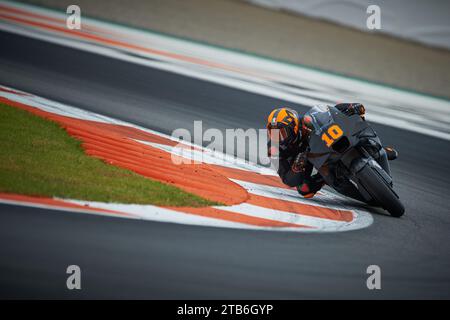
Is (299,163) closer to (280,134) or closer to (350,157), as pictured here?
(280,134)

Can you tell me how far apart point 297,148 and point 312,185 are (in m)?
0.46

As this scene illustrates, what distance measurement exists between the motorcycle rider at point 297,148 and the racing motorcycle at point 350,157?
7 centimetres

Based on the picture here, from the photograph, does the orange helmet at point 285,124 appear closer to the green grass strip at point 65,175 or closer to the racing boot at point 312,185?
the racing boot at point 312,185

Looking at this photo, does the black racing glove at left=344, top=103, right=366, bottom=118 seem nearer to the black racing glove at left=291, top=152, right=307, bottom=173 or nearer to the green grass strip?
the black racing glove at left=291, top=152, right=307, bottom=173

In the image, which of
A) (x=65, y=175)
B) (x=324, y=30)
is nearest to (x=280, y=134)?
(x=65, y=175)

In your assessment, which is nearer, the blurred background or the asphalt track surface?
the asphalt track surface

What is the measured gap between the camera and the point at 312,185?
7.92 m

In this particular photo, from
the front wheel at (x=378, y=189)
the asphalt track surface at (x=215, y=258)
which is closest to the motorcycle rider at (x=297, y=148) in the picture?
the front wheel at (x=378, y=189)

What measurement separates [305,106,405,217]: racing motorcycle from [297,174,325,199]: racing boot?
8.2 inches

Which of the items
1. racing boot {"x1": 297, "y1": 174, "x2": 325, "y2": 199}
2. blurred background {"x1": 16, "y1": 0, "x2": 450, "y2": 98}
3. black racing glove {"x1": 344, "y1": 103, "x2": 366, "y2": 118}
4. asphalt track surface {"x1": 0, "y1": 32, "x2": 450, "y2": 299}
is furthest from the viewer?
blurred background {"x1": 16, "y1": 0, "x2": 450, "y2": 98}

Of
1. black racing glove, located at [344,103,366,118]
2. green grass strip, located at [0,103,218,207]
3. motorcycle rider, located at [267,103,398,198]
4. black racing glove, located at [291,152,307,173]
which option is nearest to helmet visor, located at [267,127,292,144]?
motorcycle rider, located at [267,103,398,198]

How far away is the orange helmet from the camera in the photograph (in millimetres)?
7535

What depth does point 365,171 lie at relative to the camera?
287 inches
